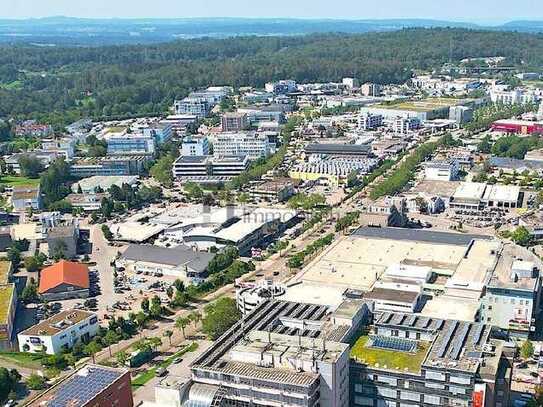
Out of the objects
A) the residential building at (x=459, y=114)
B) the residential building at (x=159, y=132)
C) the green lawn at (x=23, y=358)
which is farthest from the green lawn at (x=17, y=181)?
the residential building at (x=459, y=114)

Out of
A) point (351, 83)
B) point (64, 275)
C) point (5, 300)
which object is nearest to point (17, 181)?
point (64, 275)

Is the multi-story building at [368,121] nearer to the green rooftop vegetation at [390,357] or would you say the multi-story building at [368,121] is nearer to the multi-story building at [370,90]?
the multi-story building at [370,90]

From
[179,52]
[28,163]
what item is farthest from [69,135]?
[179,52]

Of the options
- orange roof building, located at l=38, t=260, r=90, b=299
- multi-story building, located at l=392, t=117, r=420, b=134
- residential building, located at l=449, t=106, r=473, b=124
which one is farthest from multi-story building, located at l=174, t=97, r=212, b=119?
orange roof building, located at l=38, t=260, r=90, b=299

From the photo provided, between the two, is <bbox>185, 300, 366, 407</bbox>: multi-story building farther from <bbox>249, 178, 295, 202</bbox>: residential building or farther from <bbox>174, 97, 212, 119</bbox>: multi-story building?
<bbox>174, 97, 212, 119</bbox>: multi-story building

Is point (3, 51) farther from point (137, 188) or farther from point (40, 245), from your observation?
point (40, 245)
